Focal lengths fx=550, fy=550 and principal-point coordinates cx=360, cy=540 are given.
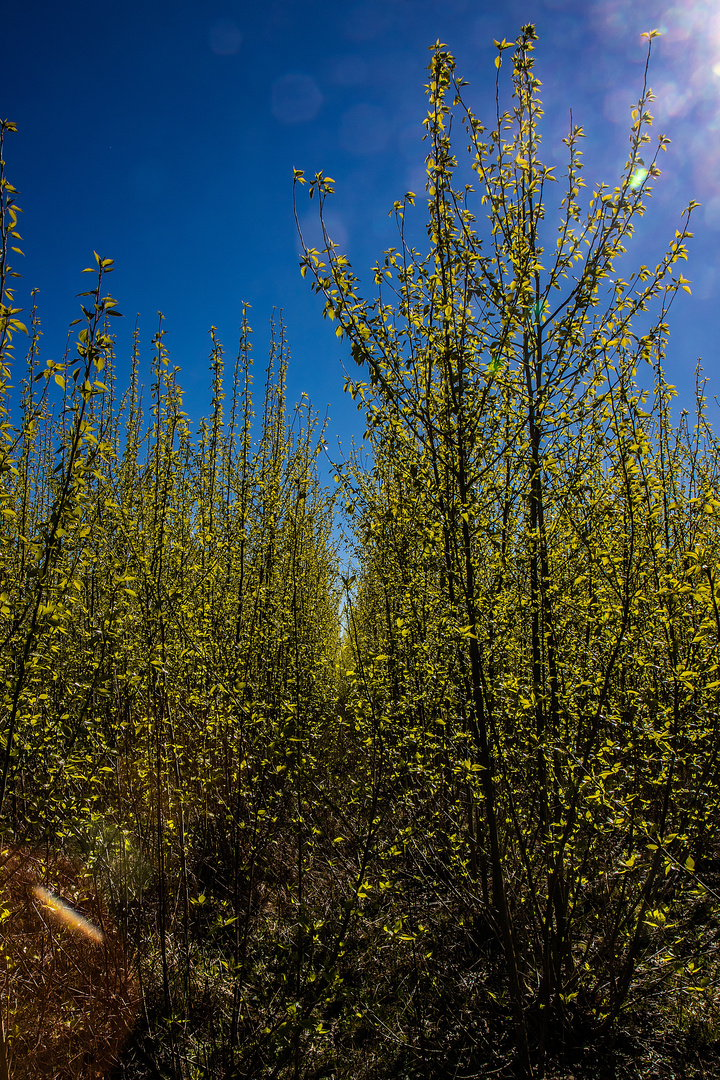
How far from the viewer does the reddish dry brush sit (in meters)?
2.85

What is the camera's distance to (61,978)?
10.4ft

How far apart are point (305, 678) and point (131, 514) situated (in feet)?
6.30

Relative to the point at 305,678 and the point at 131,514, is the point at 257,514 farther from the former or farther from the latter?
the point at 305,678

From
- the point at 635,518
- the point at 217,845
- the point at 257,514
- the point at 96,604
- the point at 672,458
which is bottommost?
the point at 217,845

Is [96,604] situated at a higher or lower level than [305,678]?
higher

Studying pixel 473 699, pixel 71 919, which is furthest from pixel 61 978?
pixel 473 699

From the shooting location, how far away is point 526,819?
301 centimetres

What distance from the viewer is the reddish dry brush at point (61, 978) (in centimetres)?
285

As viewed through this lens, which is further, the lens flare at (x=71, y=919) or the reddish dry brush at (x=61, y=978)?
the lens flare at (x=71, y=919)

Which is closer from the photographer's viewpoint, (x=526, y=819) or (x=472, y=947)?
(x=526, y=819)

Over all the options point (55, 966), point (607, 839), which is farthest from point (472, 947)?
point (55, 966)

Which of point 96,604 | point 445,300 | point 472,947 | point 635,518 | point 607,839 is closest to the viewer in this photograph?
point 445,300

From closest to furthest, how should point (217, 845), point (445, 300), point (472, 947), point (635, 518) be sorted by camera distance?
1. point (445, 300)
2. point (635, 518)
3. point (472, 947)
4. point (217, 845)

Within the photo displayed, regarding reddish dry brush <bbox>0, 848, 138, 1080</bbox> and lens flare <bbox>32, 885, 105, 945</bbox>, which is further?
lens flare <bbox>32, 885, 105, 945</bbox>
